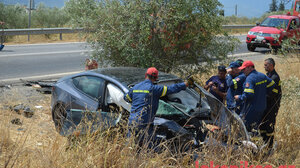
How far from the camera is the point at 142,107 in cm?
478

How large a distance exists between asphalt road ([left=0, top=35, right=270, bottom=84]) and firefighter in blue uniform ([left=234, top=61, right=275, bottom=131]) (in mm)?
4037

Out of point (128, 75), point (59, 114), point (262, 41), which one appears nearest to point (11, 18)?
point (262, 41)

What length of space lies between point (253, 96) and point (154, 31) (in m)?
3.05

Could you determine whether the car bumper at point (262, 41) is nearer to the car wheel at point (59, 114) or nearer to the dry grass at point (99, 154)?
the dry grass at point (99, 154)

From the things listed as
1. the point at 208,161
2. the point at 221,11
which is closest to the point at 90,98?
the point at 208,161

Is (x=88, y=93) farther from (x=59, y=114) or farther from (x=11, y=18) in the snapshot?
(x=11, y=18)

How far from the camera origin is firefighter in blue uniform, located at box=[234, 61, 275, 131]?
5547mm

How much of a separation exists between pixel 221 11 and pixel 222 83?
8.56 ft

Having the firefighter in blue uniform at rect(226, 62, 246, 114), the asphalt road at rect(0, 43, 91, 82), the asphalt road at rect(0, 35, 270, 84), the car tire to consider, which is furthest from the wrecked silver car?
the car tire

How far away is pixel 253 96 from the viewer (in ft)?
18.2

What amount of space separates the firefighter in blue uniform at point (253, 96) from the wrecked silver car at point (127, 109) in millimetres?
614

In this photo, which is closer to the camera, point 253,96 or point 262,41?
point 253,96

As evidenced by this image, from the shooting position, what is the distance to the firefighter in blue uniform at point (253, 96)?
218 inches

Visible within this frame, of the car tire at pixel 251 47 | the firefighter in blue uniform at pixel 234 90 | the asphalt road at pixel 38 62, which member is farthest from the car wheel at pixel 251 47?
the firefighter in blue uniform at pixel 234 90
